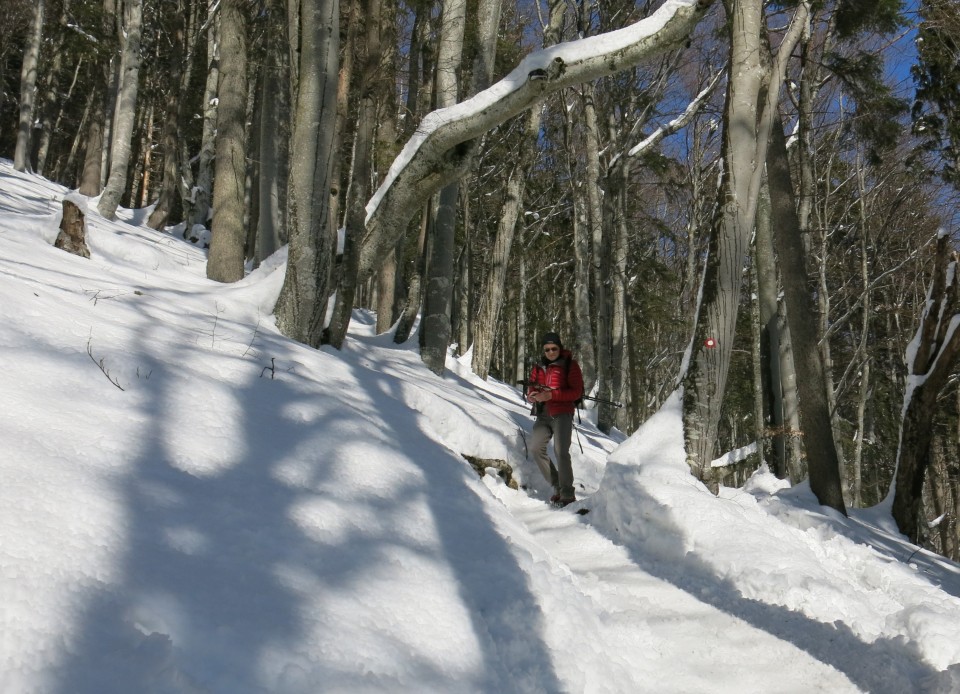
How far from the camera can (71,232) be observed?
7.66m

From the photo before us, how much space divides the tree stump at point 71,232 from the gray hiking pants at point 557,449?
527cm

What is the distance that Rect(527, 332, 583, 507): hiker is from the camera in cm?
650

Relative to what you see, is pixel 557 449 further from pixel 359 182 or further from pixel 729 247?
pixel 359 182

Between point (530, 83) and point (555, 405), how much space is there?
290 cm

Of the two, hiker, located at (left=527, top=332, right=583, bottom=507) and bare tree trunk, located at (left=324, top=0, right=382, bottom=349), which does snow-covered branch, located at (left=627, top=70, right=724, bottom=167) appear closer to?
bare tree trunk, located at (left=324, top=0, right=382, bottom=349)

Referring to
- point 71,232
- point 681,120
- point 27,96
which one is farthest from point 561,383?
point 27,96

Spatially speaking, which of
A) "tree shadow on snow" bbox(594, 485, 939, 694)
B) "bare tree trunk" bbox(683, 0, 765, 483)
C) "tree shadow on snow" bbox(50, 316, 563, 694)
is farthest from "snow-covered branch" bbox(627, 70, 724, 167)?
"tree shadow on snow" bbox(50, 316, 563, 694)

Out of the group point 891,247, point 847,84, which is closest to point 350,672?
point 847,84

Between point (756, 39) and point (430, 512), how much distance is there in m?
4.67

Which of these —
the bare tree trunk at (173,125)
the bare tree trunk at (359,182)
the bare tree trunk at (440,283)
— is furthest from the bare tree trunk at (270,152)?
the bare tree trunk at (173,125)

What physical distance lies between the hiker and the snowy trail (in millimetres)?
2163

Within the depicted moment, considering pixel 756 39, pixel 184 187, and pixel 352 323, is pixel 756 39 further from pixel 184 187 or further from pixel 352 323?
pixel 184 187

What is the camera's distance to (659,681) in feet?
9.30

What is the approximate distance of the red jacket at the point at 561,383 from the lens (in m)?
6.62
